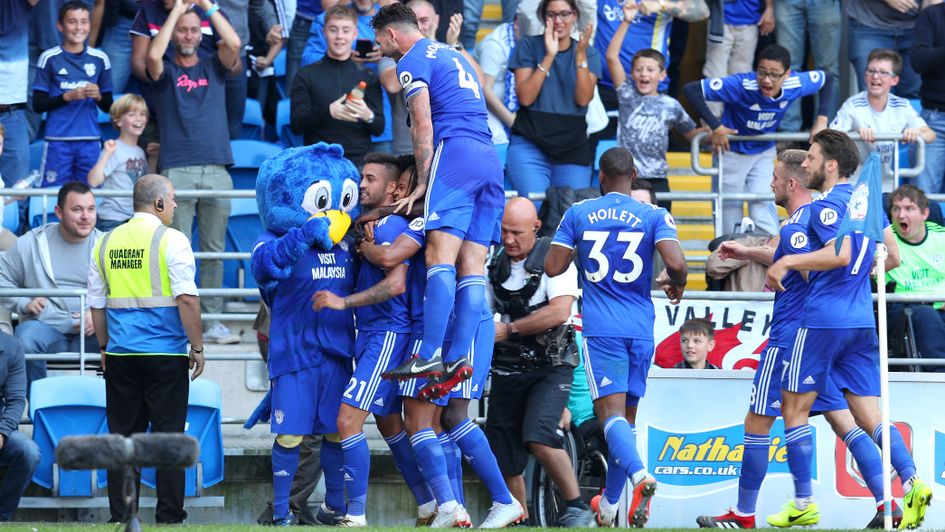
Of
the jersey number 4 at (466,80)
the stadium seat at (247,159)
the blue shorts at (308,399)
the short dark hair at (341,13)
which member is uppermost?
the short dark hair at (341,13)

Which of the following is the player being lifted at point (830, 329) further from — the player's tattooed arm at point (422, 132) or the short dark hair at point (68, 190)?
the short dark hair at point (68, 190)

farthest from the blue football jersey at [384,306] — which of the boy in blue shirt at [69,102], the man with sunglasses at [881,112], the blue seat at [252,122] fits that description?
the blue seat at [252,122]

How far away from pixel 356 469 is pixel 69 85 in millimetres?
5624

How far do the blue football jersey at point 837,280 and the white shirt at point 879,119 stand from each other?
14.5 feet

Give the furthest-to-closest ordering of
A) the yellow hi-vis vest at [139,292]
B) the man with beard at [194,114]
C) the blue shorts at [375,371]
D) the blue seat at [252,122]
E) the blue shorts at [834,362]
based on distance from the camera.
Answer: the blue seat at [252,122]
the man with beard at [194,114]
the yellow hi-vis vest at [139,292]
the blue shorts at [834,362]
the blue shorts at [375,371]

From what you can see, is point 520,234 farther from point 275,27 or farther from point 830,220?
point 275,27

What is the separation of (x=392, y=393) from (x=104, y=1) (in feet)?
22.5

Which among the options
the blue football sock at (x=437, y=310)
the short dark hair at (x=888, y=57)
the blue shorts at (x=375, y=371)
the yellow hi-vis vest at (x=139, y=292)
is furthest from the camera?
the short dark hair at (x=888, y=57)

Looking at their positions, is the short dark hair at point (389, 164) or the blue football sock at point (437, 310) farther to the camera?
the short dark hair at point (389, 164)

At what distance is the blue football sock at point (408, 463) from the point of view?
8.63 meters

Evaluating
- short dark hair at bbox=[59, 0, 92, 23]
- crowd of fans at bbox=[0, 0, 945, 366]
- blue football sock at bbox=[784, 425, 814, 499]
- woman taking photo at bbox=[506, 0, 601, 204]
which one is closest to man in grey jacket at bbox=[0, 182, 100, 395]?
crowd of fans at bbox=[0, 0, 945, 366]

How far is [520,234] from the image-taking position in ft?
30.8

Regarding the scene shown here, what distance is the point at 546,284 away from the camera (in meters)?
9.50

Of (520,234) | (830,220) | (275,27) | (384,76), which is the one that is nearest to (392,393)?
(520,234)
